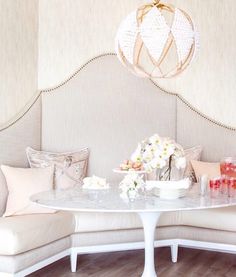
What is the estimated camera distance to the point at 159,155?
9.70 feet

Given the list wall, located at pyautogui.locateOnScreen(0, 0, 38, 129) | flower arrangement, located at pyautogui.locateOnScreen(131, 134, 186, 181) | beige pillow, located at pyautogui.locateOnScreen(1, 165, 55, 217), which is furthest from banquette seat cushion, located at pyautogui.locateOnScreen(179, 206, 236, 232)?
wall, located at pyautogui.locateOnScreen(0, 0, 38, 129)

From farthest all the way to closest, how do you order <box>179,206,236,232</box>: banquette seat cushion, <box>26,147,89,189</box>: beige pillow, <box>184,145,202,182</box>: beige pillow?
1. <box>184,145,202,182</box>: beige pillow
2. <box>26,147,89,189</box>: beige pillow
3. <box>179,206,236,232</box>: banquette seat cushion

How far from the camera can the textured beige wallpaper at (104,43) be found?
14.8 ft

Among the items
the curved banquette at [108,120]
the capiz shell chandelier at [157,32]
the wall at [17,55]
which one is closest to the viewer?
the capiz shell chandelier at [157,32]

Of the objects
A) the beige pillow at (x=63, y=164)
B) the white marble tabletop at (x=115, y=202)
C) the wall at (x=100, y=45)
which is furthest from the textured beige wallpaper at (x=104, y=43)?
the white marble tabletop at (x=115, y=202)

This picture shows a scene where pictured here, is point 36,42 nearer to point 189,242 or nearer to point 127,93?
point 127,93

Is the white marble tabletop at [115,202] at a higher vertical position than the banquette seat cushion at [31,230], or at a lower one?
higher

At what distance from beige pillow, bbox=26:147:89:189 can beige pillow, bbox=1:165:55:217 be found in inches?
6.1

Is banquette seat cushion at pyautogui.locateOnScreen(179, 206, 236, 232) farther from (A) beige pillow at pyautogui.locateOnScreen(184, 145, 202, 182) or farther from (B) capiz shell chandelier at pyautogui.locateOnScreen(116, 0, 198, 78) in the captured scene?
(B) capiz shell chandelier at pyautogui.locateOnScreen(116, 0, 198, 78)

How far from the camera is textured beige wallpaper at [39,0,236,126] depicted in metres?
4.50

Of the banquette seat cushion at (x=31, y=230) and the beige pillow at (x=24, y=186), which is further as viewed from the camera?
the beige pillow at (x=24, y=186)

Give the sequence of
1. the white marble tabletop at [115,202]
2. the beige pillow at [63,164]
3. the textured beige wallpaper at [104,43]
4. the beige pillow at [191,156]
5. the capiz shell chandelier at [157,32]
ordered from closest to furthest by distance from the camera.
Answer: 1. the white marble tabletop at [115,202]
2. the capiz shell chandelier at [157,32]
3. the beige pillow at [63,164]
4. the beige pillow at [191,156]
5. the textured beige wallpaper at [104,43]

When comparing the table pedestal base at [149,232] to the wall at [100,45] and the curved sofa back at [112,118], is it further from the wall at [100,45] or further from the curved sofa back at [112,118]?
the wall at [100,45]

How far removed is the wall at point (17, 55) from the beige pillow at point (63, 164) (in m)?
0.40
